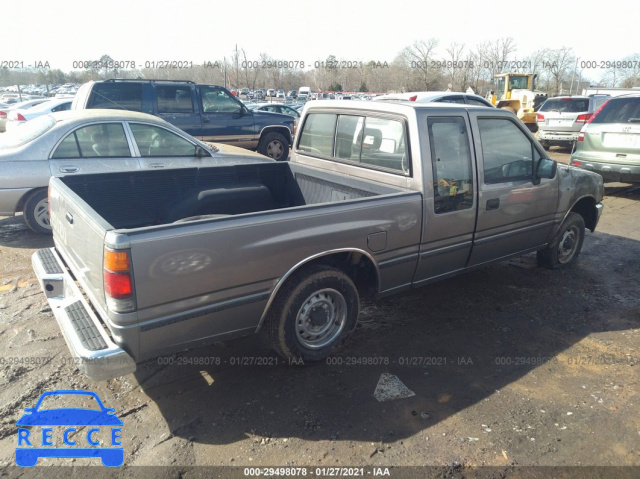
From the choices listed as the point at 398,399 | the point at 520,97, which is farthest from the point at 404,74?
the point at 398,399

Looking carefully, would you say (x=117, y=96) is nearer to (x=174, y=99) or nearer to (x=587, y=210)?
(x=174, y=99)

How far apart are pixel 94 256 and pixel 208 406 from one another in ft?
3.95

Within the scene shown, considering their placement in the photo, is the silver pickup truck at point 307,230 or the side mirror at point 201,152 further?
the side mirror at point 201,152

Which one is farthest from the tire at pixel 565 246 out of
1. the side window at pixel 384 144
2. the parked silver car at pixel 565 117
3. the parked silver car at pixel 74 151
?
the parked silver car at pixel 565 117

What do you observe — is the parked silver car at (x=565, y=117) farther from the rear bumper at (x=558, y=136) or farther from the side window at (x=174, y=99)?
the side window at (x=174, y=99)

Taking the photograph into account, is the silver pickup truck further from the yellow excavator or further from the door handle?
the yellow excavator

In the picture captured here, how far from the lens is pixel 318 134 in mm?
4746

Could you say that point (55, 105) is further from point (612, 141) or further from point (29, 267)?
point (612, 141)

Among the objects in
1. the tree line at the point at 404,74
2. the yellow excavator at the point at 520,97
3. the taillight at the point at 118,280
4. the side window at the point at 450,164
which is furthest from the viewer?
the tree line at the point at 404,74

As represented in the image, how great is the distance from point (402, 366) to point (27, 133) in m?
5.48

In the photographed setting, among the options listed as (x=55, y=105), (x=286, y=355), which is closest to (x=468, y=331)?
(x=286, y=355)

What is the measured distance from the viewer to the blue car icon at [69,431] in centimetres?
262

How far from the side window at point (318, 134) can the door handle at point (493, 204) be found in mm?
1549

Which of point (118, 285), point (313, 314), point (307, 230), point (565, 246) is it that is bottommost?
point (565, 246)
